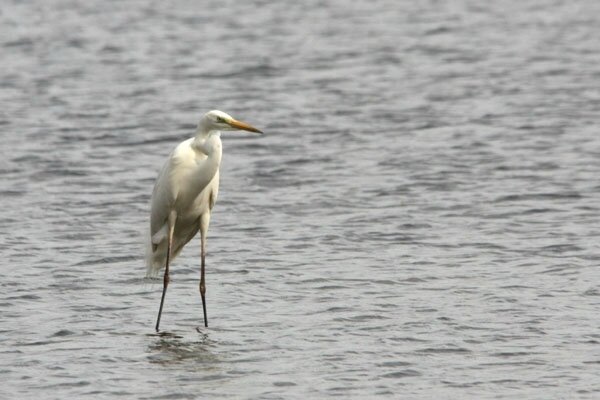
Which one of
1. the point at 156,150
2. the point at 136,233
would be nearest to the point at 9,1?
the point at 156,150

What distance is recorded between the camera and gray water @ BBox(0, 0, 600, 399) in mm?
10594

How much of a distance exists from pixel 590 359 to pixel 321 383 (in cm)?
195

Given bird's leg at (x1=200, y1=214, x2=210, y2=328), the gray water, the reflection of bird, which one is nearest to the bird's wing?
the reflection of bird

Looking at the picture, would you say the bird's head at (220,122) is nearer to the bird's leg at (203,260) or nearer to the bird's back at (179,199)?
the bird's back at (179,199)

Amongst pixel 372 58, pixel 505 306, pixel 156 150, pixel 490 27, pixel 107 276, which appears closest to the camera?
pixel 505 306

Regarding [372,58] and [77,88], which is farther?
[372,58]

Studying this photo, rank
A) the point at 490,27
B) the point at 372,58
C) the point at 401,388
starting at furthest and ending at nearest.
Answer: the point at 490,27, the point at 372,58, the point at 401,388

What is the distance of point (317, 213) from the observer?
15.8m

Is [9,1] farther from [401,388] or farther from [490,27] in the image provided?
[401,388]

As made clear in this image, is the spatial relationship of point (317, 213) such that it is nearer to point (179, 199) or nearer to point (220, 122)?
point (179, 199)

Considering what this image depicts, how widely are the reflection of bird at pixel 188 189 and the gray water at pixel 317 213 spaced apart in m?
0.52

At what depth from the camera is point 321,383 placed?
1007cm

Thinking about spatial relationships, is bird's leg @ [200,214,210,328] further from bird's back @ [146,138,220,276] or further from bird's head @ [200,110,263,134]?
bird's head @ [200,110,263,134]

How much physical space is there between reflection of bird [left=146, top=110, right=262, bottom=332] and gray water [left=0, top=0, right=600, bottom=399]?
523 mm
